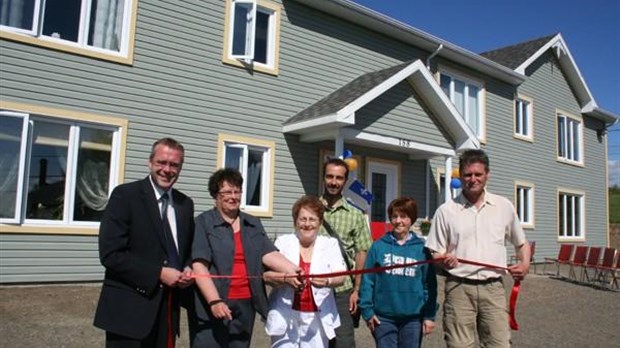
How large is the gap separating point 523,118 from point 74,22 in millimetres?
15478

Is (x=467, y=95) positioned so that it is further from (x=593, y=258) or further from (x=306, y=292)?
(x=306, y=292)

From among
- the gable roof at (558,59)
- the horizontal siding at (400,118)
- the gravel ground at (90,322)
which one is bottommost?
the gravel ground at (90,322)

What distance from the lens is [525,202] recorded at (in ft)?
60.8

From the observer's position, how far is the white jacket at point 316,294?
341 cm

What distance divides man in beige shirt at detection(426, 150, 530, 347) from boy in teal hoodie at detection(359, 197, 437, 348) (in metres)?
0.17

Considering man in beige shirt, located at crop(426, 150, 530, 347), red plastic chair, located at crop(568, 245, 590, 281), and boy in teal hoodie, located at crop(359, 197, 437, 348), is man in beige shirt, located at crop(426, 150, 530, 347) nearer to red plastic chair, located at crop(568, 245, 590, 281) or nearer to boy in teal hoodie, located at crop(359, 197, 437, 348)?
boy in teal hoodie, located at crop(359, 197, 437, 348)

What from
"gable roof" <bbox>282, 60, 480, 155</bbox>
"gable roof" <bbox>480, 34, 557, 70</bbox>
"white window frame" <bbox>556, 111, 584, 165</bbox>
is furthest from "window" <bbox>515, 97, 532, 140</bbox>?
"gable roof" <bbox>282, 60, 480, 155</bbox>

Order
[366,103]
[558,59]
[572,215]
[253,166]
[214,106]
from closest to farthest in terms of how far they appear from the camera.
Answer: [214,106] → [366,103] → [253,166] → [558,59] → [572,215]

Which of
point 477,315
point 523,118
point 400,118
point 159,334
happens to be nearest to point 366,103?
point 400,118

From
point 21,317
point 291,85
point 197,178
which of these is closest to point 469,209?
point 21,317

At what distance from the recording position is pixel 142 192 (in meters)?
3.14

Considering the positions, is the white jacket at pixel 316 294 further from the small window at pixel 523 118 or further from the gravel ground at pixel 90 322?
the small window at pixel 523 118

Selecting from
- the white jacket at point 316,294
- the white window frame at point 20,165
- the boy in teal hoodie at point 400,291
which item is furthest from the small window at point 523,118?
the white jacket at point 316,294

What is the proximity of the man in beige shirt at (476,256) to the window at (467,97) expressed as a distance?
1216 cm
